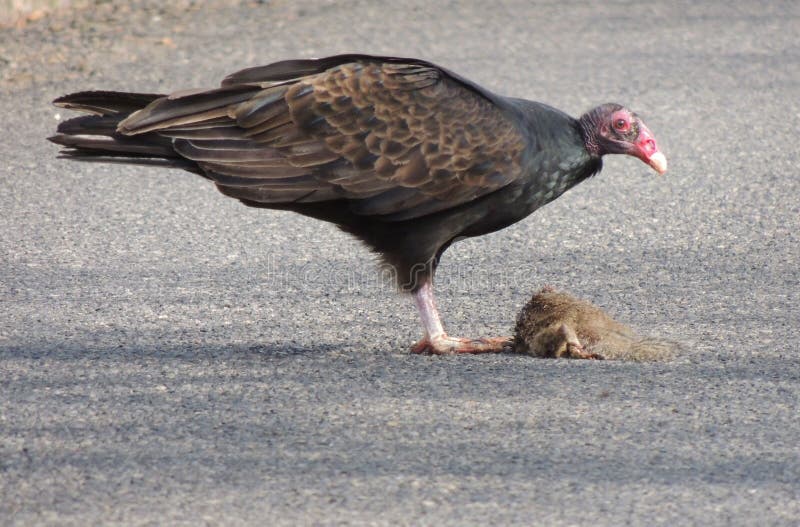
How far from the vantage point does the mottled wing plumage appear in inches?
179

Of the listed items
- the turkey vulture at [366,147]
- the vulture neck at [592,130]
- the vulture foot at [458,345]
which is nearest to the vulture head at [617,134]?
the vulture neck at [592,130]

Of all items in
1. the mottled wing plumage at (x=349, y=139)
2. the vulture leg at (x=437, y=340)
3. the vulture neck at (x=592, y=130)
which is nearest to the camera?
the mottled wing plumage at (x=349, y=139)

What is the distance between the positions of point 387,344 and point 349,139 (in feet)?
2.61

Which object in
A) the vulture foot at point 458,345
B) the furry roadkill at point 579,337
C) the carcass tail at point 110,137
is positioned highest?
the carcass tail at point 110,137

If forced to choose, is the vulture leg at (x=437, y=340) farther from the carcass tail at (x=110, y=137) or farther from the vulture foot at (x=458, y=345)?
the carcass tail at (x=110, y=137)

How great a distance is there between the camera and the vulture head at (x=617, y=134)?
4816 millimetres

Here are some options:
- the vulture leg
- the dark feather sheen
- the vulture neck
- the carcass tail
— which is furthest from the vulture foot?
the carcass tail

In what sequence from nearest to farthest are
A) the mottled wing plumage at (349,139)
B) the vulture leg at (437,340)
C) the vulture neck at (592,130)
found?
the mottled wing plumage at (349,139), the vulture leg at (437,340), the vulture neck at (592,130)

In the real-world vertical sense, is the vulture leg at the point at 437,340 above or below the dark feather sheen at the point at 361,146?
below

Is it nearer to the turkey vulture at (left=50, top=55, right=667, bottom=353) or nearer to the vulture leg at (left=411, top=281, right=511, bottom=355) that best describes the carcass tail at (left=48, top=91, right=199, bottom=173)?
the turkey vulture at (left=50, top=55, right=667, bottom=353)

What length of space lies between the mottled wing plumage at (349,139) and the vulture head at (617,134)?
36cm

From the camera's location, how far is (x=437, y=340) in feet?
15.4

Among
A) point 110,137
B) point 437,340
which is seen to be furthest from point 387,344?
point 110,137

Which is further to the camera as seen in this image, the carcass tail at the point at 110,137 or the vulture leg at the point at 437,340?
the vulture leg at the point at 437,340
